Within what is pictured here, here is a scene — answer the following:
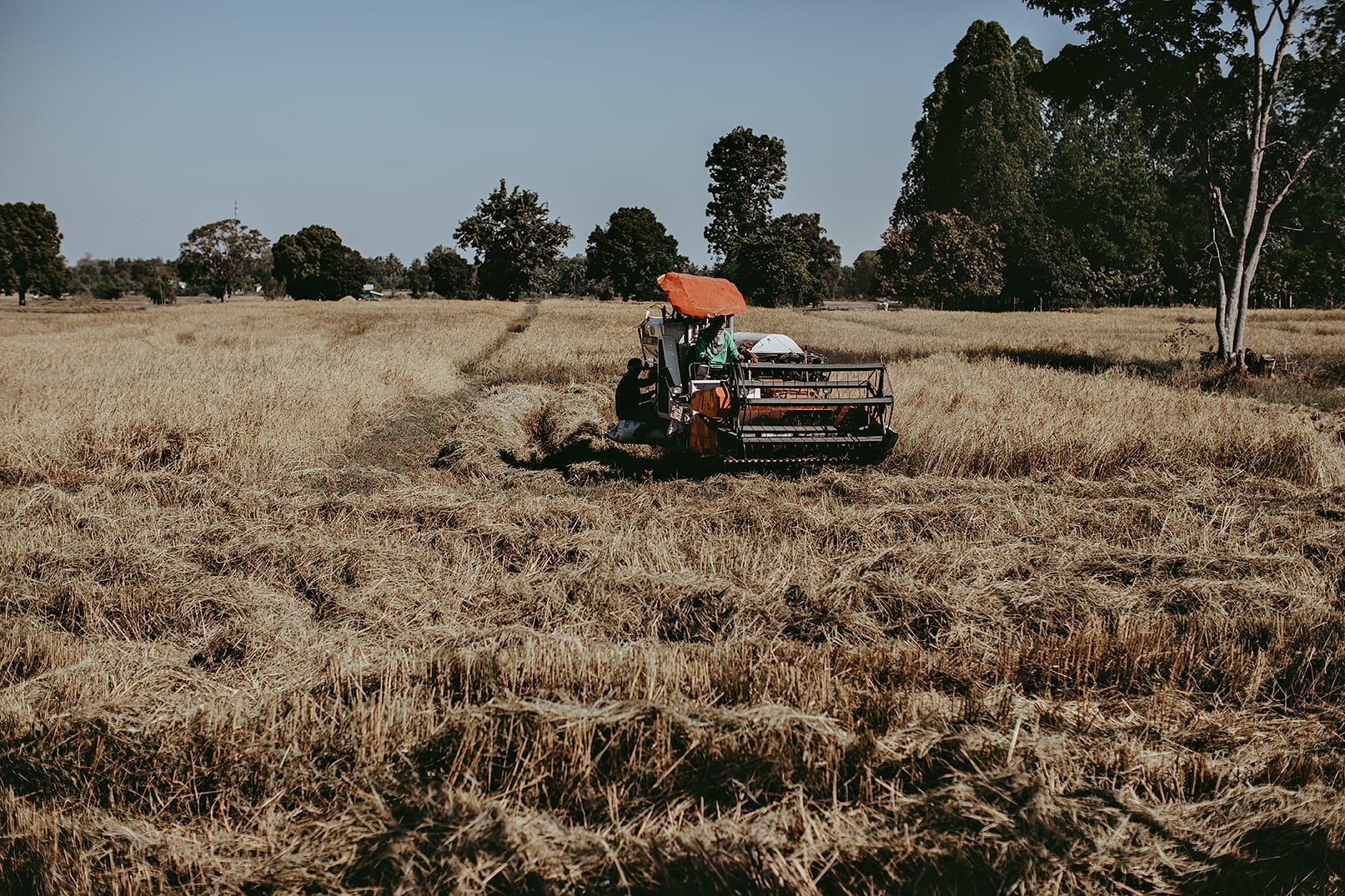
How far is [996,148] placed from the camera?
180 feet

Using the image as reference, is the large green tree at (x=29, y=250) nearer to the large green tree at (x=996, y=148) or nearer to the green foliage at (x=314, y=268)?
the green foliage at (x=314, y=268)

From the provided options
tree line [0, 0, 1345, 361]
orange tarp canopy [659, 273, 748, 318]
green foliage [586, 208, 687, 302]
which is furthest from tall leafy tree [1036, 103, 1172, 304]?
orange tarp canopy [659, 273, 748, 318]

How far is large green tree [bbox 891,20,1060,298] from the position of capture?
179 feet

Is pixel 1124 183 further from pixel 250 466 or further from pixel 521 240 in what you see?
pixel 250 466

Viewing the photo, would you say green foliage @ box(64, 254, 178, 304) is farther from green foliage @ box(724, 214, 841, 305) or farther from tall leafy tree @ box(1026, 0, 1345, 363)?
tall leafy tree @ box(1026, 0, 1345, 363)

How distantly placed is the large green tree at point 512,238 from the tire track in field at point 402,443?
46.3 m

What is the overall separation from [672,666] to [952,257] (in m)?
55.3

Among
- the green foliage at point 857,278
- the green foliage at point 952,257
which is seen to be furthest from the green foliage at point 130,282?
the green foliage at point 857,278

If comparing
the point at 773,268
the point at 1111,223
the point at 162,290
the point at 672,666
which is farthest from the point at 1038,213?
the point at 162,290

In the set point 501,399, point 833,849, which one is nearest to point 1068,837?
point 833,849

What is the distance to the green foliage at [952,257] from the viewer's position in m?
54.5

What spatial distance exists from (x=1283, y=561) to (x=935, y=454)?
402cm

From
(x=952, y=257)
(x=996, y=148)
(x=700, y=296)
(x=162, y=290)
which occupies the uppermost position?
(x=996, y=148)

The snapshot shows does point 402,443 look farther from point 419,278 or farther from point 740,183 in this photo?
point 419,278
